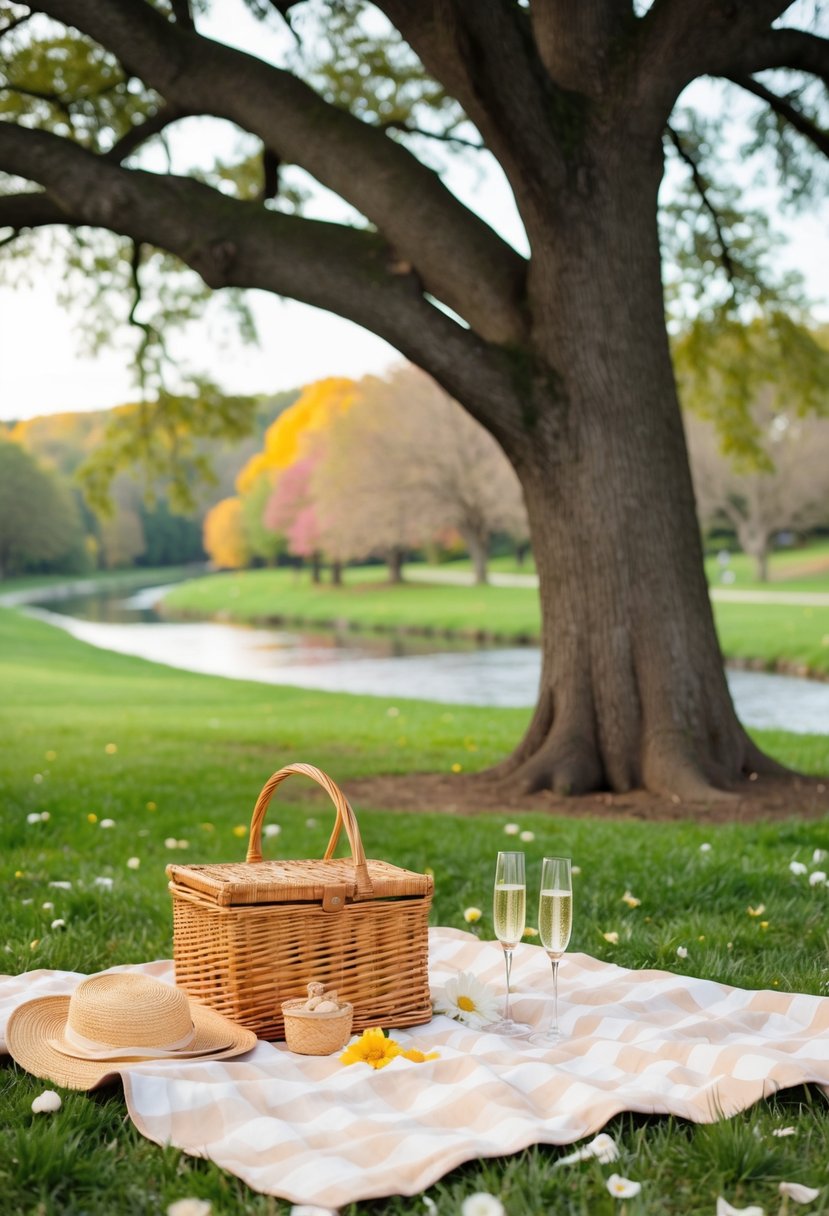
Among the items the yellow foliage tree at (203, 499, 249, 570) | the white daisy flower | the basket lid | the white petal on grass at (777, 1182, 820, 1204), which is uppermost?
the yellow foliage tree at (203, 499, 249, 570)

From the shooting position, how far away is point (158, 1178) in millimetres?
2484

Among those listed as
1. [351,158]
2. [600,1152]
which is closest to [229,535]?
[351,158]

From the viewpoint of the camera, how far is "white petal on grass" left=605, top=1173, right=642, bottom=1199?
7.52 feet

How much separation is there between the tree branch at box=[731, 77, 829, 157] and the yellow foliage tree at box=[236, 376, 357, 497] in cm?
3605

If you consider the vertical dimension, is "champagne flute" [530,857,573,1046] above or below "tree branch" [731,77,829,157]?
below

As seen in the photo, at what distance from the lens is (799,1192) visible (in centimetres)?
233

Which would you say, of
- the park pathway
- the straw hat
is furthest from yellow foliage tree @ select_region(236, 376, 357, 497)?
the straw hat

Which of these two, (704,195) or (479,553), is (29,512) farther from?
(704,195)

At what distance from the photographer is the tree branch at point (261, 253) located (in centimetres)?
756

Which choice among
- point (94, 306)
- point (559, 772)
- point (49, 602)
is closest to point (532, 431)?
point (559, 772)

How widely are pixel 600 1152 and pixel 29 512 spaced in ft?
255

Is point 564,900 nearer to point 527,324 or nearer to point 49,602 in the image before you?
point 527,324

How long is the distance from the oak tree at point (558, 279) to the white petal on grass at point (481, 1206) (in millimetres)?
5315

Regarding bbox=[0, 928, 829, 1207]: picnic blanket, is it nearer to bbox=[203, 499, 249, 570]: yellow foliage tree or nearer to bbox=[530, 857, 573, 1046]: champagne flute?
bbox=[530, 857, 573, 1046]: champagne flute
